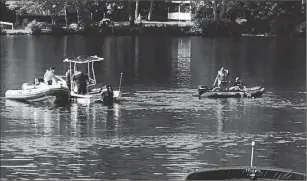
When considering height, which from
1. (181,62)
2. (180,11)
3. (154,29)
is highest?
(180,11)

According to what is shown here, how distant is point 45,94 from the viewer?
27.9 meters

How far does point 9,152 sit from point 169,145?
3.56 meters

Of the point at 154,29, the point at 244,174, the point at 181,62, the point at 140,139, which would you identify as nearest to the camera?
the point at 244,174

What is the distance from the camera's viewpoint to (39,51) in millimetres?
46750

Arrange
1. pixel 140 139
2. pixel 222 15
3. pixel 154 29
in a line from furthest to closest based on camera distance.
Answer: pixel 222 15
pixel 154 29
pixel 140 139

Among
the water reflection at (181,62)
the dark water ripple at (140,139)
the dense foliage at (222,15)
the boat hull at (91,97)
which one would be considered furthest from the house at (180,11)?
the dark water ripple at (140,139)

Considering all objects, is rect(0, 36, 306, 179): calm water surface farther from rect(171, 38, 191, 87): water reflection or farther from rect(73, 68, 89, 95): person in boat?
rect(73, 68, 89, 95): person in boat

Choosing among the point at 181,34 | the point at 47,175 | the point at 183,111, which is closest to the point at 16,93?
the point at 183,111

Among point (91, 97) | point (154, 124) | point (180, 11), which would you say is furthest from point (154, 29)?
point (154, 124)

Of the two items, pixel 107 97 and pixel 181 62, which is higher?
pixel 107 97

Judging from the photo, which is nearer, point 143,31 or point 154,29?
point 143,31

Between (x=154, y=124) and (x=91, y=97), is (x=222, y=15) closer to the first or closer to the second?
(x=91, y=97)

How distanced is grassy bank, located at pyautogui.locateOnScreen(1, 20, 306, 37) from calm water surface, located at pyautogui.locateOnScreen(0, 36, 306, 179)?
24.9ft

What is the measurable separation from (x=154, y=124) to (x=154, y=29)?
3455cm
